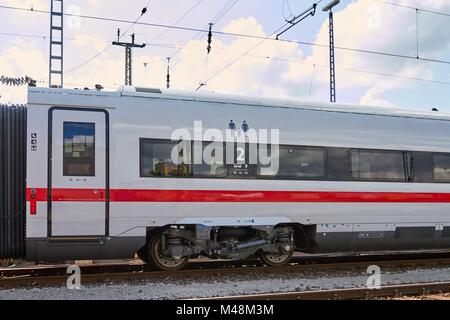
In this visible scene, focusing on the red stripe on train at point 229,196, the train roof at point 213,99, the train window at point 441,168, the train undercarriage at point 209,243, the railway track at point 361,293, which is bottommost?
the railway track at point 361,293

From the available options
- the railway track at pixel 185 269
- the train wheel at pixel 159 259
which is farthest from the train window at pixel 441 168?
the train wheel at pixel 159 259

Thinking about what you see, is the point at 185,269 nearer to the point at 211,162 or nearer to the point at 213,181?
the point at 213,181

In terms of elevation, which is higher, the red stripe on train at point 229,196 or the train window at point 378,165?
the train window at point 378,165

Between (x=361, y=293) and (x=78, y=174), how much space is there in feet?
17.6

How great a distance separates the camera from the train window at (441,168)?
39.3 ft

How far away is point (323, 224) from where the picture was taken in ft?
35.1

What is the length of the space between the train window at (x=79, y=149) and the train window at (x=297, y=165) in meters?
3.33

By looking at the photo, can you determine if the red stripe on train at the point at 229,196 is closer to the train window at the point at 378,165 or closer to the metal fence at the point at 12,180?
the train window at the point at 378,165

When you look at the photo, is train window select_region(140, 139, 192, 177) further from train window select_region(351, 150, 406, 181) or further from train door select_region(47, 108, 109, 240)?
train window select_region(351, 150, 406, 181)

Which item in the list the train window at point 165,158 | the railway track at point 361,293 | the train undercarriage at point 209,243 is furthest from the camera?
the train undercarriage at point 209,243

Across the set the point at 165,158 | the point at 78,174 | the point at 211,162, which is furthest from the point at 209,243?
the point at 78,174
